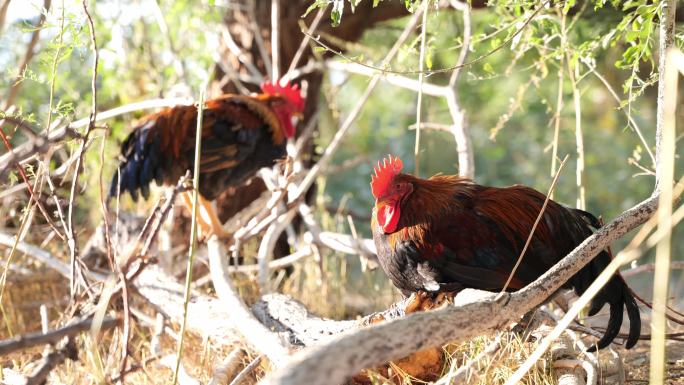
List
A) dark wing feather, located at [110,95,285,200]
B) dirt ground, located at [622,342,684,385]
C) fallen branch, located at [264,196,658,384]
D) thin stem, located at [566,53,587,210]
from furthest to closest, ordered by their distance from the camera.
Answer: dark wing feather, located at [110,95,285,200] → thin stem, located at [566,53,587,210] → dirt ground, located at [622,342,684,385] → fallen branch, located at [264,196,658,384]

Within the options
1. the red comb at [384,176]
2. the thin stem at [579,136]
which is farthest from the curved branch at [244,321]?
the thin stem at [579,136]

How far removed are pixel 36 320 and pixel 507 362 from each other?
2.82 metres

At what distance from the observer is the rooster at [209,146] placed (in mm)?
3887

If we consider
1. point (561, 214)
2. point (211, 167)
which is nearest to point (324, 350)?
point (561, 214)

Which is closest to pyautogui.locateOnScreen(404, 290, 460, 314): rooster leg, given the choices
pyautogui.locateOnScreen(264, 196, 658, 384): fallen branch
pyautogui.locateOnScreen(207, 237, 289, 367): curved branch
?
pyautogui.locateOnScreen(207, 237, 289, 367): curved branch

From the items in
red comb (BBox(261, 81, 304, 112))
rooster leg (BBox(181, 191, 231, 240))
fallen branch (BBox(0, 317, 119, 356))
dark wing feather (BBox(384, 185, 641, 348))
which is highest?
red comb (BBox(261, 81, 304, 112))

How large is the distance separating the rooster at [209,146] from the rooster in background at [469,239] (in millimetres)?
1591

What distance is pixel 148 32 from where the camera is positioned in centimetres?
561

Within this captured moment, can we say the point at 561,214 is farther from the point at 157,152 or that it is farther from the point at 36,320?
the point at 36,320

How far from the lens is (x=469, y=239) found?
96.5 inches

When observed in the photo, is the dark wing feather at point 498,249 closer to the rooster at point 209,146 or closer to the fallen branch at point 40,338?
the fallen branch at point 40,338

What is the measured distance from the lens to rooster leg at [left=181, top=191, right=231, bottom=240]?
405cm

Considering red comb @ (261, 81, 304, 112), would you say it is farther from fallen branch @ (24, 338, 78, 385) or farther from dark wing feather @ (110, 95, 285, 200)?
fallen branch @ (24, 338, 78, 385)

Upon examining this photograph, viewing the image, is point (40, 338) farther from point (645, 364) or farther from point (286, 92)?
point (286, 92)
